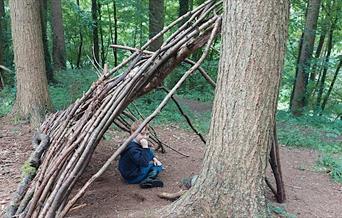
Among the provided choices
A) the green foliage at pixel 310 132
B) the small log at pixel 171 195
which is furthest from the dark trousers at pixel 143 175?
the green foliage at pixel 310 132

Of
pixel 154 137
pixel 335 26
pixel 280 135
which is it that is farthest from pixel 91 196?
pixel 335 26

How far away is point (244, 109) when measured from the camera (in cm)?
294

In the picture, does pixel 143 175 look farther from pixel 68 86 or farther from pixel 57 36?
pixel 57 36

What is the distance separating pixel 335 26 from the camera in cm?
1261

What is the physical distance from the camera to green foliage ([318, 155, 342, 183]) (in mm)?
5734

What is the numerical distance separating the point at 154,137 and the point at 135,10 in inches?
311

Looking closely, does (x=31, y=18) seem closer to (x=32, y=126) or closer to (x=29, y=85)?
(x=29, y=85)

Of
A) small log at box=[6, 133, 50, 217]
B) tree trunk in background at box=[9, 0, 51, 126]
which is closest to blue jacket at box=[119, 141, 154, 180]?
small log at box=[6, 133, 50, 217]

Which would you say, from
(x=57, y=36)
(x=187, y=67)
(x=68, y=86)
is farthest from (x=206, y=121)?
(x=57, y=36)

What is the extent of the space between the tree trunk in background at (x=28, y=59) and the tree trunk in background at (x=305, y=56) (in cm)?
769

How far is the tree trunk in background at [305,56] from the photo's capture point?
10.6m

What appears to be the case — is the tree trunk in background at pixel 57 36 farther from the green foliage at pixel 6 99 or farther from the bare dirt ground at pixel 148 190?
the bare dirt ground at pixel 148 190

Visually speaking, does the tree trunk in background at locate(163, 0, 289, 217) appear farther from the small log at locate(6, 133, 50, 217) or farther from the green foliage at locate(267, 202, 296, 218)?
the small log at locate(6, 133, 50, 217)

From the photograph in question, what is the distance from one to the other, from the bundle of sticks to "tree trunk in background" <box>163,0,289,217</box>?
0.46 meters
